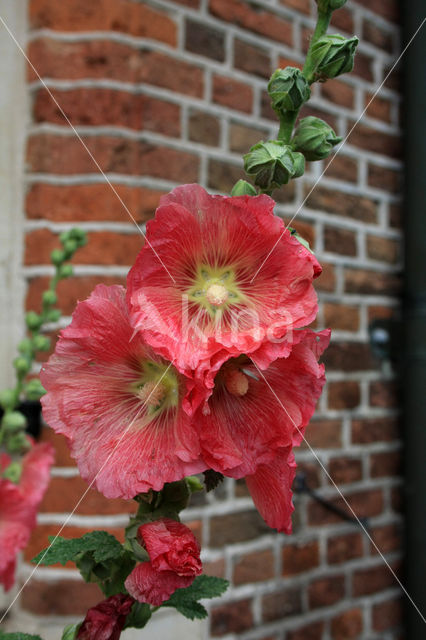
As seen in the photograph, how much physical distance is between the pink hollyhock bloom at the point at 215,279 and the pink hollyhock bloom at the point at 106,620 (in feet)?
0.34

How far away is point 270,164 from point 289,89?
38 millimetres

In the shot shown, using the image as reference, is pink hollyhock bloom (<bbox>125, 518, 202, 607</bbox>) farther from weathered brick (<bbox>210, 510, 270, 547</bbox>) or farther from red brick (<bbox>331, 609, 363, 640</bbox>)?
red brick (<bbox>331, 609, 363, 640</bbox>)

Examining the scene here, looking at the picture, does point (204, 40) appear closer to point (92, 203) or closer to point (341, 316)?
point (92, 203)

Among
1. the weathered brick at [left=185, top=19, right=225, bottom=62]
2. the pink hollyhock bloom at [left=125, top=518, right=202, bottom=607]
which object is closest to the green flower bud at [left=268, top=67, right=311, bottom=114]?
the pink hollyhock bloom at [left=125, top=518, right=202, bottom=607]

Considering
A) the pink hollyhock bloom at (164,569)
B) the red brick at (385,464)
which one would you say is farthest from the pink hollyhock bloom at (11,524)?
the red brick at (385,464)

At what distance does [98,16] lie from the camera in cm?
77

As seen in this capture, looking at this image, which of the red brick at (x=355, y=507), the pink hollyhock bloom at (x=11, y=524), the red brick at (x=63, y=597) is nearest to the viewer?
the pink hollyhock bloom at (x=11, y=524)

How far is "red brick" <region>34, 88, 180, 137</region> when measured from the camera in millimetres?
763

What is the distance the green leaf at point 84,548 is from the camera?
25cm

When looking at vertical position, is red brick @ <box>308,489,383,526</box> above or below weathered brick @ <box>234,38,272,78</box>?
below

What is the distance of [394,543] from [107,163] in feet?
2.54

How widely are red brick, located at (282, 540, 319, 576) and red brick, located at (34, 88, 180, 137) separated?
609 mm

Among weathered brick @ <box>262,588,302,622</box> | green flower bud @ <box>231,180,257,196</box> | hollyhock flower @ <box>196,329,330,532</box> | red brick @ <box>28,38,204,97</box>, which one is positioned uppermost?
red brick @ <box>28,38,204,97</box>

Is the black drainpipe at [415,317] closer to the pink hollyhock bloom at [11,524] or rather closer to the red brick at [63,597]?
the red brick at [63,597]
